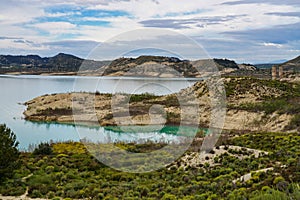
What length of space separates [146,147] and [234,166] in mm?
8149

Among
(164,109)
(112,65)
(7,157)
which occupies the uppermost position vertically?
(112,65)

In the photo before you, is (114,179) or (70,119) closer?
(114,179)

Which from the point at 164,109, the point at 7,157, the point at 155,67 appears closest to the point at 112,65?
the point at 155,67

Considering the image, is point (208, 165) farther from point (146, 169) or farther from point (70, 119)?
point (70, 119)

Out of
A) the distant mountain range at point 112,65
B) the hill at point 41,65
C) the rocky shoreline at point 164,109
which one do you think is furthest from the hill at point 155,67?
the hill at point 41,65

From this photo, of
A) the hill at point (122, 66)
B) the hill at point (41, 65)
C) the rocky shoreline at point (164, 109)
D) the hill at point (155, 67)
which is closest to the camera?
the rocky shoreline at point (164, 109)

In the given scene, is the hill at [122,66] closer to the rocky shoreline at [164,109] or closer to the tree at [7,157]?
the rocky shoreline at [164,109]

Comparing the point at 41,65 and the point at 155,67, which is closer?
the point at 155,67

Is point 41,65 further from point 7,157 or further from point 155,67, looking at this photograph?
point 7,157

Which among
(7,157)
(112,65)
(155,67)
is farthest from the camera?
(155,67)

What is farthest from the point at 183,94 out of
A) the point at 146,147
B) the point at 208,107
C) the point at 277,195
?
the point at 277,195

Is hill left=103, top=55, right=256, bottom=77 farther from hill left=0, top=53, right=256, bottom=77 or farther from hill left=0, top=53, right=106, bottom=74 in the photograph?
hill left=0, top=53, right=106, bottom=74

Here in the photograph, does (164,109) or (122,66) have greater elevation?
(122,66)

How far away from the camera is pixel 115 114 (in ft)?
143
